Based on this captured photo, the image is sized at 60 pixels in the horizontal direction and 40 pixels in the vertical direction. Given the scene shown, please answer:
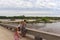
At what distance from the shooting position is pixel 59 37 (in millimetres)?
11367

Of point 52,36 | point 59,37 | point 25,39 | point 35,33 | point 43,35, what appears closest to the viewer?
point 59,37

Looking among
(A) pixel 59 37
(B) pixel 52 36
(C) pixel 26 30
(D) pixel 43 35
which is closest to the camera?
(A) pixel 59 37

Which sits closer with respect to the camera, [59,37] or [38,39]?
[59,37]

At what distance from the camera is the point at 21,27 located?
1988 centimetres

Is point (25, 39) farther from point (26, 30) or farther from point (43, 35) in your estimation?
point (43, 35)

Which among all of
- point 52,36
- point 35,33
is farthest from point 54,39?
point 35,33

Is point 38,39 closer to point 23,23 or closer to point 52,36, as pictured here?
point 52,36

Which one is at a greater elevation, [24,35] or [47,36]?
[47,36]

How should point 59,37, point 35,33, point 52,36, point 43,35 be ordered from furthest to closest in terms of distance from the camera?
point 35,33 → point 43,35 → point 52,36 → point 59,37

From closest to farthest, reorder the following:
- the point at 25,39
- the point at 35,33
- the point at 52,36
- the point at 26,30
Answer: the point at 52,36, the point at 35,33, the point at 25,39, the point at 26,30

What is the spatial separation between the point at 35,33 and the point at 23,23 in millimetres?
4142

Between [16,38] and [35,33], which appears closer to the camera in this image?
[16,38]

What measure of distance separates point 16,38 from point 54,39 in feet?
9.56

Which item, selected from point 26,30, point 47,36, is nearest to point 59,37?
point 47,36
